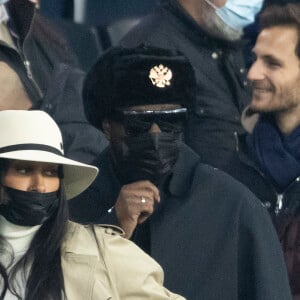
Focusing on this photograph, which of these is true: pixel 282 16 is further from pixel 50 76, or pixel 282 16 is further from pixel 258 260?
pixel 258 260

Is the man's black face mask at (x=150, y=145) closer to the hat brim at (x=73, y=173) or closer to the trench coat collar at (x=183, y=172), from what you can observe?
the trench coat collar at (x=183, y=172)

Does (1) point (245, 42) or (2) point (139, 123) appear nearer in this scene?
(2) point (139, 123)

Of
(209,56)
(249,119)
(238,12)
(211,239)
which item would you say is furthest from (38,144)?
(238,12)

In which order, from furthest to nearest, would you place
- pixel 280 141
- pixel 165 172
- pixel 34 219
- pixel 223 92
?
pixel 223 92 < pixel 280 141 < pixel 165 172 < pixel 34 219

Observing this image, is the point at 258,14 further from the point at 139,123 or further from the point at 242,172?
the point at 139,123

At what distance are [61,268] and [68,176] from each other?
391 millimetres

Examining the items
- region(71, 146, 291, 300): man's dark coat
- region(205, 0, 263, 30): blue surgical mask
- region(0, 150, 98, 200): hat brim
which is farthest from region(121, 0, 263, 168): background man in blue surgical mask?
region(0, 150, 98, 200): hat brim

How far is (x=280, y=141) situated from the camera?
7.55 m

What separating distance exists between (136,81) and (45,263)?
41.7 inches

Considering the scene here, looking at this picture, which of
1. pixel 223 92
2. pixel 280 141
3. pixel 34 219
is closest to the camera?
A: pixel 34 219

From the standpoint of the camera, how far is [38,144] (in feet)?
20.6

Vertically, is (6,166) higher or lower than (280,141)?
higher

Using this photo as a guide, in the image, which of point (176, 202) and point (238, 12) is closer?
point (176, 202)

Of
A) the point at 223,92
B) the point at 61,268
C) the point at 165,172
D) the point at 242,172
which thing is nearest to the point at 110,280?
the point at 61,268
